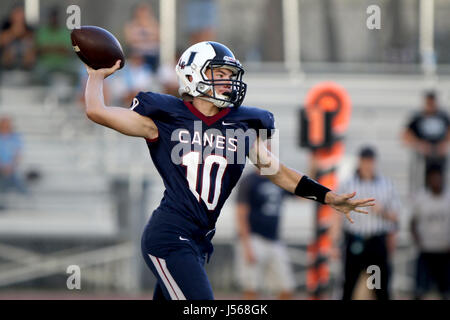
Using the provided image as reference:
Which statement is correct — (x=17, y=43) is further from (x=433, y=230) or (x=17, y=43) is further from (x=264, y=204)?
(x=433, y=230)

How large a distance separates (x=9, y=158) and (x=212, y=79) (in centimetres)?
673

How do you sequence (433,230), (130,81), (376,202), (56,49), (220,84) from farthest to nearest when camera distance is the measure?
1. (56,49)
2. (130,81)
3. (433,230)
4. (376,202)
5. (220,84)

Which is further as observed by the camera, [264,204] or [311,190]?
[264,204]

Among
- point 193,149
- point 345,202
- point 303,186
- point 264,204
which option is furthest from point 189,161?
point 264,204

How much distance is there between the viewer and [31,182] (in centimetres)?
1159

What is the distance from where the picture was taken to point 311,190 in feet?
16.3

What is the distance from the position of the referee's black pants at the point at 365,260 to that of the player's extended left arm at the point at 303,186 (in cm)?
370

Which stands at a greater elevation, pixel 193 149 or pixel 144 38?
pixel 144 38

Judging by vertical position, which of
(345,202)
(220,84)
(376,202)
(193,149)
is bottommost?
(376,202)

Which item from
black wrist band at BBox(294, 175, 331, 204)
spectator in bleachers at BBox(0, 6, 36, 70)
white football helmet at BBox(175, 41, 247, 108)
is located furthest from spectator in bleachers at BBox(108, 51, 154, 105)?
black wrist band at BBox(294, 175, 331, 204)

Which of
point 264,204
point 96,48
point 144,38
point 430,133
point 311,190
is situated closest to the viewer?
point 96,48

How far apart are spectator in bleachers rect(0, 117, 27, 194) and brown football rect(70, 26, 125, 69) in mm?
6546

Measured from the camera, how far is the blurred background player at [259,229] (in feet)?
31.7

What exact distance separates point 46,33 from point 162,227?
8.41 m
